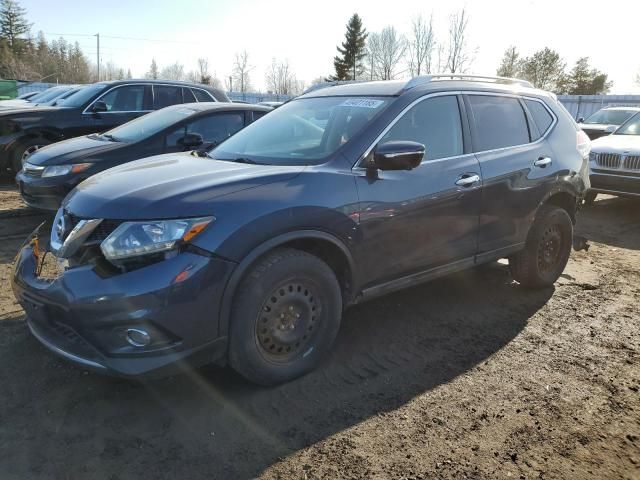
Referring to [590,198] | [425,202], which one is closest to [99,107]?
[425,202]

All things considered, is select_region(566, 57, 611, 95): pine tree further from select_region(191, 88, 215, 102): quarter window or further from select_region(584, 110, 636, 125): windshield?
select_region(191, 88, 215, 102): quarter window

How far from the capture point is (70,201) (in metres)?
3.05

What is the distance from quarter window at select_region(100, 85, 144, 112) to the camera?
28.5ft

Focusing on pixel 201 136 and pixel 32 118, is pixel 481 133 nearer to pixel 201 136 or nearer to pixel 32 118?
pixel 201 136

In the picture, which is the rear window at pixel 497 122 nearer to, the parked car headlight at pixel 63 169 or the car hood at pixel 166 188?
the car hood at pixel 166 188

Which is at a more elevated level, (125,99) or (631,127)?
(125,99)

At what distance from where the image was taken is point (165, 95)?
29.7 ft

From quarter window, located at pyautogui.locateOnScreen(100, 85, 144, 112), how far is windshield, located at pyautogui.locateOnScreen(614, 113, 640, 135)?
905 cm

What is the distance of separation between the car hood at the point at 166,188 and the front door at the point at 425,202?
2.06 ft

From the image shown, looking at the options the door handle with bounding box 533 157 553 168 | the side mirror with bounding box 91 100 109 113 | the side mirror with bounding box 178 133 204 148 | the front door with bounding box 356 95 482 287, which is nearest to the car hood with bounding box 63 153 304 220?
the front door with bounding box 356 95 482 287

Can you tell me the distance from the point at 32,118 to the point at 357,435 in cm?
816

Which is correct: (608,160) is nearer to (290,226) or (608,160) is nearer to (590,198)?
(590,198)

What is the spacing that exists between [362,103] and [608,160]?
6.87 metres

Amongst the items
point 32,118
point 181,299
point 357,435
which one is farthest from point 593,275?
point 32,118
